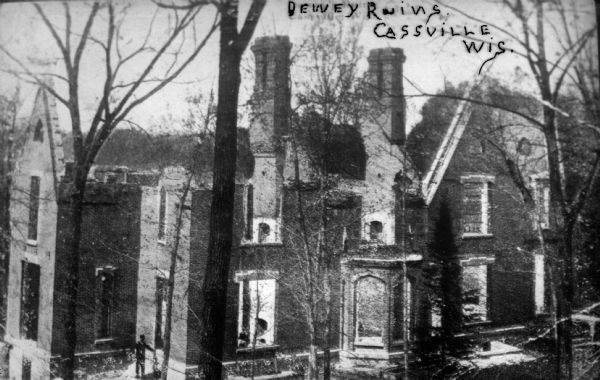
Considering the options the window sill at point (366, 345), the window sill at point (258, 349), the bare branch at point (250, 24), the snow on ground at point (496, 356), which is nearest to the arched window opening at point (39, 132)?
the bare branch at point (250, 24)

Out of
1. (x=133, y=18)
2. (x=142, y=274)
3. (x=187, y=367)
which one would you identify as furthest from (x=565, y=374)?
(x=133, y=18)

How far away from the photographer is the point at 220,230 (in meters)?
5.98

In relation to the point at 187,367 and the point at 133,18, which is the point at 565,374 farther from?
the point at 133,18

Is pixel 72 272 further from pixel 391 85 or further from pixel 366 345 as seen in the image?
pixel 391 85

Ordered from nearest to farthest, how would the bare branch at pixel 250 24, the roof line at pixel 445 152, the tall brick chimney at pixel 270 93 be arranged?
the bare branch at pixel 250 24, the tall brick chimney at pixel 270 93, the roof line at pixel 445 152

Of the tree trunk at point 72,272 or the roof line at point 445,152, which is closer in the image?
the tree trunk at point 72,272

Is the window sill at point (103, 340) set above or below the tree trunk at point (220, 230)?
below

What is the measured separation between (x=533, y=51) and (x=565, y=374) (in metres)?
5.27

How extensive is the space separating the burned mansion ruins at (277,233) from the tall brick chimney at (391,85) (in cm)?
4

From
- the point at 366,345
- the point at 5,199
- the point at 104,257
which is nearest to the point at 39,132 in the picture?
the point at 5,199

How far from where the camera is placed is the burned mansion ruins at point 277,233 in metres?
7.91

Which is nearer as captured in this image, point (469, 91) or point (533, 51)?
point (533, 51)

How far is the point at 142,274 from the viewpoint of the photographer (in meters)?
8.60

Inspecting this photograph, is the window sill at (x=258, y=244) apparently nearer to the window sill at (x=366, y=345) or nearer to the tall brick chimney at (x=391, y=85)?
the window sill at (x=366, y=345)
